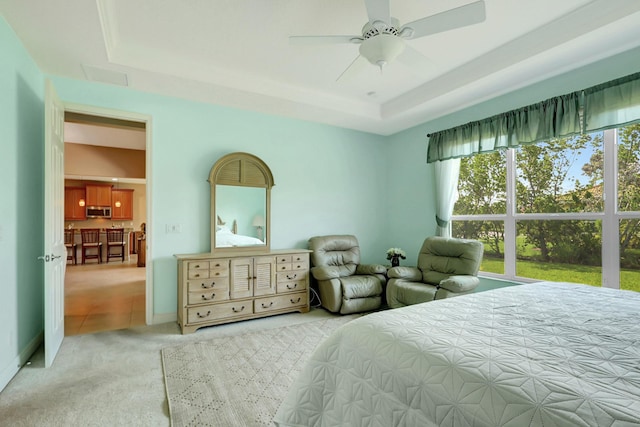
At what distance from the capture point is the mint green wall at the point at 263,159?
3480 millimetres

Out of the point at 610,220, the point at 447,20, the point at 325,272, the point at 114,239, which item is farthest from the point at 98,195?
the point at 610,220

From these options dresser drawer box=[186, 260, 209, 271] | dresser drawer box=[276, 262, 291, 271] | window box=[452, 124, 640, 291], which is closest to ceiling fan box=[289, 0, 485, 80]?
window box=[452, 124, 640, 291]

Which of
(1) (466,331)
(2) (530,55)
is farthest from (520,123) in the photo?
(1) (466,331)

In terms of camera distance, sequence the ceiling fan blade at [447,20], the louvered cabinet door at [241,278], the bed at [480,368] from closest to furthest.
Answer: the bed at [480,368] → the ceiling fan blade at [447,20] → the louvered cabinet door at [241,278]

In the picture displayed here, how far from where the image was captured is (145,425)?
1.77 metres

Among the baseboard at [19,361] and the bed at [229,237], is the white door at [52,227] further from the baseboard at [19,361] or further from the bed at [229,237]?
the bed at [229,237]

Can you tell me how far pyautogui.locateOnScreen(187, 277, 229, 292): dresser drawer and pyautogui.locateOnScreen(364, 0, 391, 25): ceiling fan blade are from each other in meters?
2.77

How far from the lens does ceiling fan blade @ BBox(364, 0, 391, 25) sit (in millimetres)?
1852

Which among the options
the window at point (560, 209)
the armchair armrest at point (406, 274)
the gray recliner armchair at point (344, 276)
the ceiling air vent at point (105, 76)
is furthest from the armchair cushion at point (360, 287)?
the ceiling air vent at point (105, 76)

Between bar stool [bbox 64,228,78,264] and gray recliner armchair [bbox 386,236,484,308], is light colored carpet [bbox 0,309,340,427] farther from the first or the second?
bar stool [bbox 64,228,78,264]

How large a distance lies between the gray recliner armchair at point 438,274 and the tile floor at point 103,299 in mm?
2941

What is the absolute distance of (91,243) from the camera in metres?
8.35

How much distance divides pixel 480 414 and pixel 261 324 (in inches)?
114

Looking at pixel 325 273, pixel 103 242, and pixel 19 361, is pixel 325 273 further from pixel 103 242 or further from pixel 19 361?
pixel 103 242
